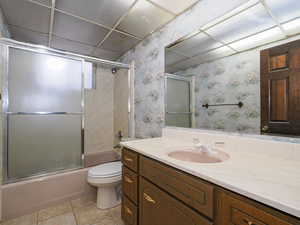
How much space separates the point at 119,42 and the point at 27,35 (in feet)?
3.93

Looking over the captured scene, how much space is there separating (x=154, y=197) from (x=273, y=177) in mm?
654

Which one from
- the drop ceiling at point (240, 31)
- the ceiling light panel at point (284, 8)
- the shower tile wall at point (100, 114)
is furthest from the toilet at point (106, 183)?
the ceiling light panel at point (284, 8)

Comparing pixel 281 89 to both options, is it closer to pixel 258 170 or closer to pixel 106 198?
pixel 258 170

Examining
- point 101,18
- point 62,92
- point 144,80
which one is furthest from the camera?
point 144,80

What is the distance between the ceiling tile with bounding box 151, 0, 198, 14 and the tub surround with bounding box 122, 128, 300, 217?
4.15 feet

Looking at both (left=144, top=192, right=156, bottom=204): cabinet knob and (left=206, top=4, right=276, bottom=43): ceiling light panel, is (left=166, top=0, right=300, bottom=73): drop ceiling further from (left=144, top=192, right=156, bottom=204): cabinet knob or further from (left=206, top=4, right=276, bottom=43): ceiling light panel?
(left=144, top=192, right=156, bottom=204): cabinet knob

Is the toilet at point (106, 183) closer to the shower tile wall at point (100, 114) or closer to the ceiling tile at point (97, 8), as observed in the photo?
the shower tile wall at point (100, 114)

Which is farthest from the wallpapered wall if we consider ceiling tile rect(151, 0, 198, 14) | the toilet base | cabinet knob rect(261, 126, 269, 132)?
cabinet knob rect(261, 126, 269, 132)

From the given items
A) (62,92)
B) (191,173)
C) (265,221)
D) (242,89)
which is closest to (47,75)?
(62,92)

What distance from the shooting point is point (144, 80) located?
204cm

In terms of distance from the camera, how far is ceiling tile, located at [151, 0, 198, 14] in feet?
4.37

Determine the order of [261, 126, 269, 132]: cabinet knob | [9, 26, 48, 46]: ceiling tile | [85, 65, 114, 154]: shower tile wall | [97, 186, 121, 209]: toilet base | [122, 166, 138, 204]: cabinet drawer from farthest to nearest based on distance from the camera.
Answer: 1. [85, 65, 114, 154]: shower tile wall
2. [9, 26, 48, 46]: ceiling tile
3. [97, 186, 121, 209]: toilet base
4. [122, 166, 138, 204]: cabinet drawer
5. [261, 126, 269, 132]: cabinet knob

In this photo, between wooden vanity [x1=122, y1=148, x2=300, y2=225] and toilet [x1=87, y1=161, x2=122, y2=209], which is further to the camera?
toilet [x1=87, y1=161, x2=122, y2=209]

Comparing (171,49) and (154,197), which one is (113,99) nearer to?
(171,49)
